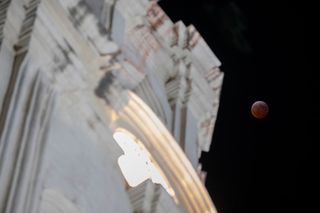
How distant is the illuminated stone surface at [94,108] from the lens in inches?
535

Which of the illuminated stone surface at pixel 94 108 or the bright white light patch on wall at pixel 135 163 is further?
the bright white light patch on wall at pixel 135 163

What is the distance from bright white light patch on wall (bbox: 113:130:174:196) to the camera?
61.9 feet

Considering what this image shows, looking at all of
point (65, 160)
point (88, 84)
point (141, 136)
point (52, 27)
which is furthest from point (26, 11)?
point (141, 136)

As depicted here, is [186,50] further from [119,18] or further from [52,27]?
[52,27]

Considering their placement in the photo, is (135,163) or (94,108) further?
(135,163)

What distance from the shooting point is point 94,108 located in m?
16.7

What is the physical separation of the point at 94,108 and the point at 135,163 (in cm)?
302

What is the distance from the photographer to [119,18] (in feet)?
69.0

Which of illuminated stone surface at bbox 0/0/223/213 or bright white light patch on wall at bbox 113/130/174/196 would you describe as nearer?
illuminated stone surface at bbox 0/0/223/213

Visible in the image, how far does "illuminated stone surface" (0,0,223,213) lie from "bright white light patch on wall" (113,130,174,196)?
0.07 m

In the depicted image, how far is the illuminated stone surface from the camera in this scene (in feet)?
44.6

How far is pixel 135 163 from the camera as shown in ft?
63.8

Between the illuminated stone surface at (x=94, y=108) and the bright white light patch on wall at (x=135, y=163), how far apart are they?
72 mm

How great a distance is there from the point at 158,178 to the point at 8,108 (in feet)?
23.4
